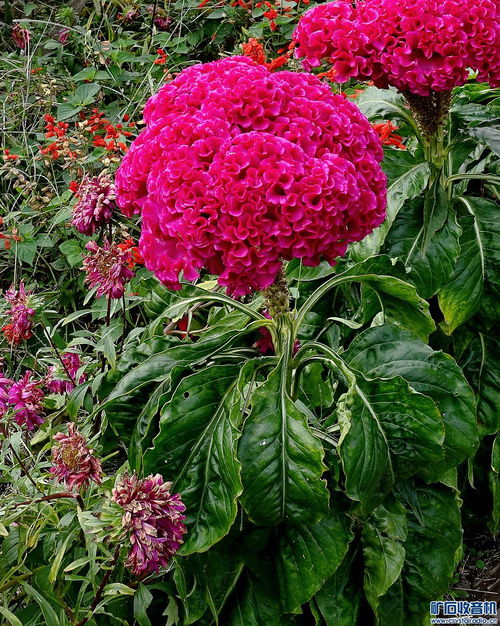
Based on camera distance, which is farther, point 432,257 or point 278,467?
point 432,257

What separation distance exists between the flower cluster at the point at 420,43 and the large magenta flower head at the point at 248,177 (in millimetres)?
332

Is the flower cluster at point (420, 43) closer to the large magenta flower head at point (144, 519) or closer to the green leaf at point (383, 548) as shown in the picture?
the green leaf at point (383, 548)

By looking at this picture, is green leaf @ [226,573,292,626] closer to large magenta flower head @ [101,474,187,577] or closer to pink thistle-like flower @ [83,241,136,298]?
large magenta flower head @ [101,474,187,577]

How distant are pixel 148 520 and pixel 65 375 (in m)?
0.80

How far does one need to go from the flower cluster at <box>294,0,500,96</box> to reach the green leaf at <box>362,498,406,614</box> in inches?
40.9

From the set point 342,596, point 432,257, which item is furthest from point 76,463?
point 432,257

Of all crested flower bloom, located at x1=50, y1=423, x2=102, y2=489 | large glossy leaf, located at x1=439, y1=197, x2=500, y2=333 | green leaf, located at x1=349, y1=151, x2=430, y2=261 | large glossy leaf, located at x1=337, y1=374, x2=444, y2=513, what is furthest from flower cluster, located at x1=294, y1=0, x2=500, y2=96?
crested flower bloom, located at x1=50, y1=423, x2=102, y2=489

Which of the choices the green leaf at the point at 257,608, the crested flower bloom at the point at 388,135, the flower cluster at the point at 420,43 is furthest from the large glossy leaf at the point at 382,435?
the crested flower bloom at the point at 388,135

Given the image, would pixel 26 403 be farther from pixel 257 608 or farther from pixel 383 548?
pixel 383 548

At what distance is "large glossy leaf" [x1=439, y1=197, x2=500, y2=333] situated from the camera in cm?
205

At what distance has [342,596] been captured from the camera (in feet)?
5.96

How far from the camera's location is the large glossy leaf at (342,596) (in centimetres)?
179

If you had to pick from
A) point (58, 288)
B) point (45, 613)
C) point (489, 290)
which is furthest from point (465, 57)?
point (58, 288)

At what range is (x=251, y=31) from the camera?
388 cm
